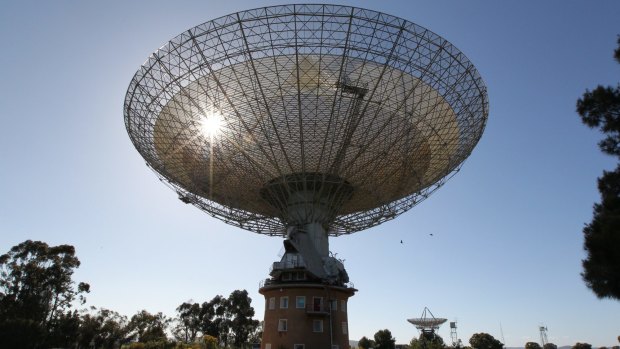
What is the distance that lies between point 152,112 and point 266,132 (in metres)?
9.11

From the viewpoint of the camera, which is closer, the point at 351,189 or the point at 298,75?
the point at 298,75

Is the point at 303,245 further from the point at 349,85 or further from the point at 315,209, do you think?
the point at 349,85

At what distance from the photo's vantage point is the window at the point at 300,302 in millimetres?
39438

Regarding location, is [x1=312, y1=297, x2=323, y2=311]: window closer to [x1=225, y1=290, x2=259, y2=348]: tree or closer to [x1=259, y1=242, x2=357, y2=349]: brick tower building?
[x1=259, y1=242, x2=357, y2=349]: brick tower building

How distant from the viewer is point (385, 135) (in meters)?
35.5

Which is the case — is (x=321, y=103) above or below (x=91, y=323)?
above

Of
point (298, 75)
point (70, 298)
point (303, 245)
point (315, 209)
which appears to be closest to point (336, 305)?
point (303, 245)

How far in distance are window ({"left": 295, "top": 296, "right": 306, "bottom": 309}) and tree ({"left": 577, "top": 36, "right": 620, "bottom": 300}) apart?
96.8 ft

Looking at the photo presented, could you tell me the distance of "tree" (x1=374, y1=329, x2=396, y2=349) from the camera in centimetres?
8679

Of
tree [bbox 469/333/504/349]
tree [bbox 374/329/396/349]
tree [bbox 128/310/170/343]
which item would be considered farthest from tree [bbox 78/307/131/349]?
tree [bbox 469/333/504/349]

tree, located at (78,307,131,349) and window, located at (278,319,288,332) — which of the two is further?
tree, located at (78,307,131,349)

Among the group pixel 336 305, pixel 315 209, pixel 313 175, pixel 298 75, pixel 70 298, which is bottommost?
pixel 336 305

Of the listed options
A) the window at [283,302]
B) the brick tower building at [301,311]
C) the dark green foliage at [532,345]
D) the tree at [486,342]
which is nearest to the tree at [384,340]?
the tree at [486,342]

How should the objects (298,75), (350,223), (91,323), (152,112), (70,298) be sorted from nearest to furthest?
(298,75), (152,112), (350,223), (70,298), (91,323)
